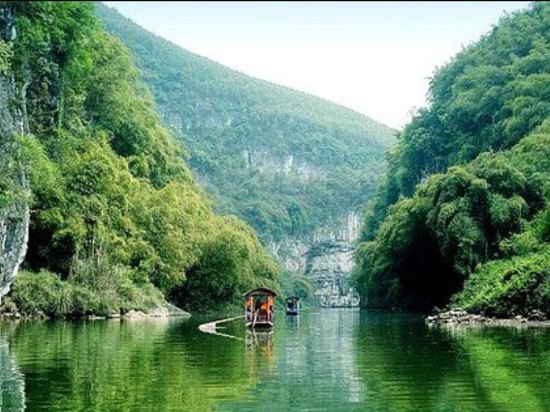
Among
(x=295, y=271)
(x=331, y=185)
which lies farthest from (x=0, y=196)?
(x=331, y=185)

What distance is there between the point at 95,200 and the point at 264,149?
135m

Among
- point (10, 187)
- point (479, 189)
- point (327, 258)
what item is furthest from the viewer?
point (327, 258)

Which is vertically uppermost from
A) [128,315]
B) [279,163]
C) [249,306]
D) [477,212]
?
[279,163]

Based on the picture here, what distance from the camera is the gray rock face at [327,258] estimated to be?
470ft

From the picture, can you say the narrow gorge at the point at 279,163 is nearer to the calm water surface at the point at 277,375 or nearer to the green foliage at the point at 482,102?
the green foliage at the point at 482,102

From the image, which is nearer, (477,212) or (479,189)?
(479,189)

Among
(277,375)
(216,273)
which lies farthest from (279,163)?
(277,375)

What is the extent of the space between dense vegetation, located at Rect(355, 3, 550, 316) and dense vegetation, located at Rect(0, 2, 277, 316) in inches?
562

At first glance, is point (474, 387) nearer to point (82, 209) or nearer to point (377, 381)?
point (377, 381)

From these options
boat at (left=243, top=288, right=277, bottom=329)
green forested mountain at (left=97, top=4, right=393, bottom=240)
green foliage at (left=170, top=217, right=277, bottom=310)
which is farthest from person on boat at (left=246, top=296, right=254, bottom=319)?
green forested mountain at (left=97, top=4, right=393, bottom=240)

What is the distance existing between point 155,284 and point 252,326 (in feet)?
90.4

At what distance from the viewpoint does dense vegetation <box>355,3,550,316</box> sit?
41.6 meters

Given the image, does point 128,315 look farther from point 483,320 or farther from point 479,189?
point 479,189

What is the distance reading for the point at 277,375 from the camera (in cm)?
1431
